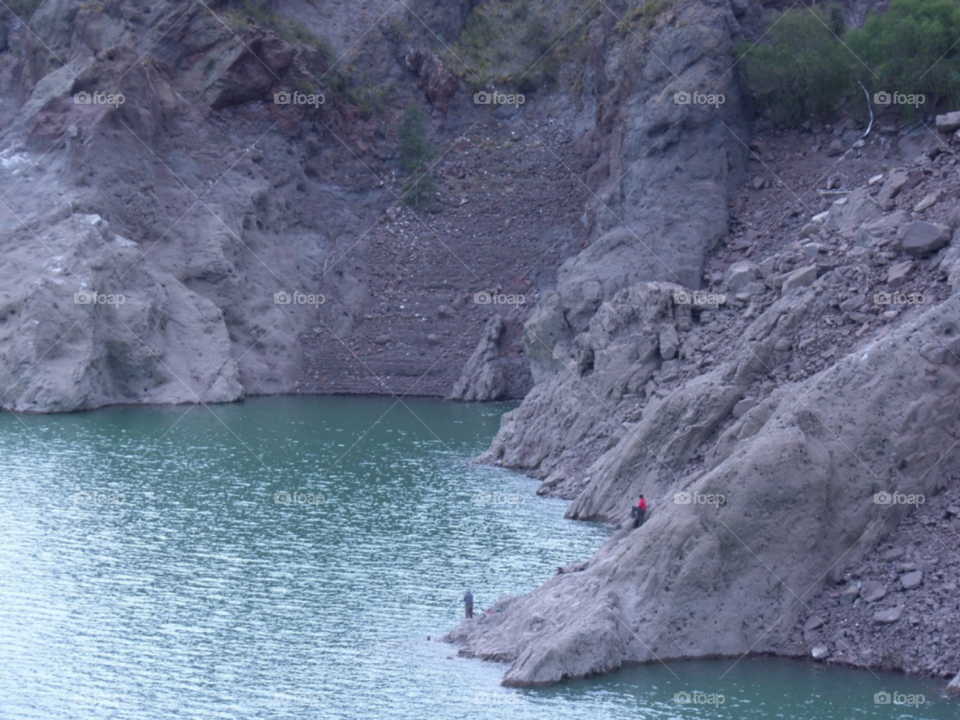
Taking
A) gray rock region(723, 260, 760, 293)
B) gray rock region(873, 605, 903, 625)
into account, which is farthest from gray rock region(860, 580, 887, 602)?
gray rock region(723, 260, 760, 293)

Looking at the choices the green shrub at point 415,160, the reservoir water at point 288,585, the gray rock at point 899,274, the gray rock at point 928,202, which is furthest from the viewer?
the green shrub at point 415,160

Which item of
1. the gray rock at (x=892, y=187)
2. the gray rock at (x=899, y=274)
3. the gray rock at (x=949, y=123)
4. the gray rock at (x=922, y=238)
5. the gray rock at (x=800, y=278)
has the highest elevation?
the gray rock at (x=949, y=123)

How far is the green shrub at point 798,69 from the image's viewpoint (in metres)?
64.9

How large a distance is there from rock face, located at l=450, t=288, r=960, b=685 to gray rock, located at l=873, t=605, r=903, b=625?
0.06m

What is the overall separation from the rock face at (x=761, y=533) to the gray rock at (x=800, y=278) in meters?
8.93

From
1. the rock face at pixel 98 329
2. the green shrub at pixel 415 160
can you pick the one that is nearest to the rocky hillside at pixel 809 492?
the rock face at pixel 98 329

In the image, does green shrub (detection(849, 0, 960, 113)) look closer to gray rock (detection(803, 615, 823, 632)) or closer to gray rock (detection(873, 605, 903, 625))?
gray rock (detection(873, 605, 903, 625))

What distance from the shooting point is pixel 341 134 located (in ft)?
292

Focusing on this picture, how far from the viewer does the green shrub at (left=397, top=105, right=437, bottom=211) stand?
86250mm

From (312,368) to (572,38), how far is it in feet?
112

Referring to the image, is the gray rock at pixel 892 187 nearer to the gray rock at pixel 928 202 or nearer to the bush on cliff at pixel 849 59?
the gray rock at pixel 928 202

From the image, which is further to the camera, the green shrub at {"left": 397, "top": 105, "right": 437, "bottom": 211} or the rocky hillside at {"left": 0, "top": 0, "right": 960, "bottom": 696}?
the green shrub at {"left": 397, "top": 105, "right": 437, "bottom": 211}

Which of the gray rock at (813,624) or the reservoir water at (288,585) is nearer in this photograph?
the reservoir water at (288,585)

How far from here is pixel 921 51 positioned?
6019cm
